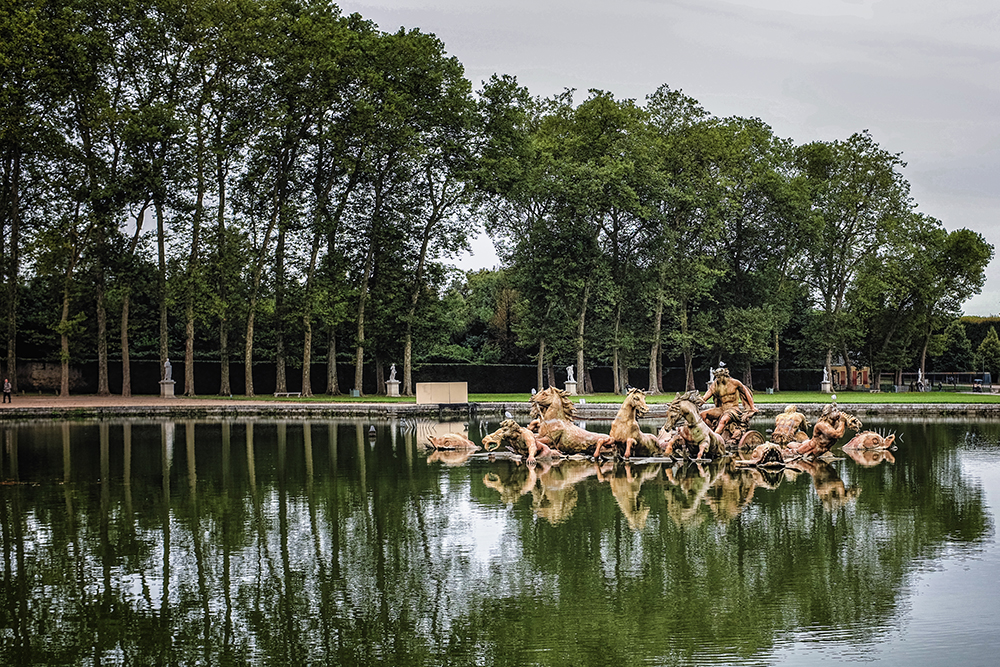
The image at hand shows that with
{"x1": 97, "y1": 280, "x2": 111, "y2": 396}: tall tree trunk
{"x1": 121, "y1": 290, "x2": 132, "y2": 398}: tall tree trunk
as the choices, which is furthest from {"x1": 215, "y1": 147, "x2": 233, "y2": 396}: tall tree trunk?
{"x1": 97, "y1": 280, "x2": 111, "y2": 396}: tall tree trunk

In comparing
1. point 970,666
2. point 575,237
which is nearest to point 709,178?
point 575,237

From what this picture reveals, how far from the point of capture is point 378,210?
161 ft

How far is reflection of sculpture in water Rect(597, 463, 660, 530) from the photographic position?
13.0 metres

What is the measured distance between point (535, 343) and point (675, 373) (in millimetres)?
13605

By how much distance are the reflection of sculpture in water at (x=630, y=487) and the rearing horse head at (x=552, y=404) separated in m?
2.56

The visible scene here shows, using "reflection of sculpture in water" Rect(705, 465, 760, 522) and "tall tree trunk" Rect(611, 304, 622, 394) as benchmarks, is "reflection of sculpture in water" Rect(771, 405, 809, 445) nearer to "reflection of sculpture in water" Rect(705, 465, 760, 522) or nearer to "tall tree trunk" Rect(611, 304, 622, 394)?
"reflection of sculpture in water" Rect(705, 465, 760, 522)

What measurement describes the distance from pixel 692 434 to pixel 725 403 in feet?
6.68

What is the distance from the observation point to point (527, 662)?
7203 millimetres

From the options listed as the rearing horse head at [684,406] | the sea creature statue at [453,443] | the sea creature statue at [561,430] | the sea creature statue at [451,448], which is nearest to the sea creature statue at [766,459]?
the rearing horse head at [684,406]

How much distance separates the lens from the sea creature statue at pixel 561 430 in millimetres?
20547

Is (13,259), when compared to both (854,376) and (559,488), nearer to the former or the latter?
(559,488)

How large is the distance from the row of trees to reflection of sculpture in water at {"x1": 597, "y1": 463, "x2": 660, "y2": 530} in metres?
28.9

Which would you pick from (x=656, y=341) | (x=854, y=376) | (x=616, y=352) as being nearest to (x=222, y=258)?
(x=616, y=352)

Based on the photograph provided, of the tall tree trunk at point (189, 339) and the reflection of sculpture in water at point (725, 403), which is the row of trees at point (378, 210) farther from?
the reflection of sculpture in water at point (725, 403)
